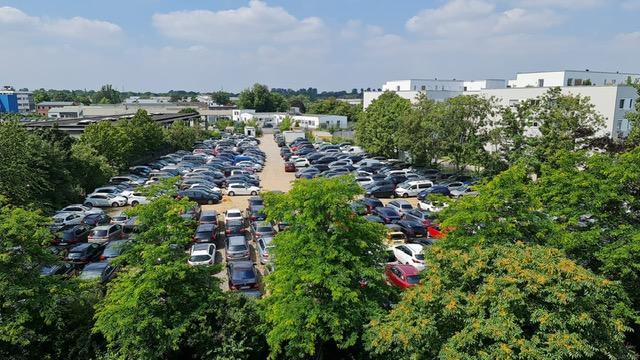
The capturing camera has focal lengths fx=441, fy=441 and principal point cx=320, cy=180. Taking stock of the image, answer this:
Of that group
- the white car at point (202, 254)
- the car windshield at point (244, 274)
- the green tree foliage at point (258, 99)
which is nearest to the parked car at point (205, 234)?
the white car at point (202, 254)

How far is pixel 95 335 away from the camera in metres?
12.6

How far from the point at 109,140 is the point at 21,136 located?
44.3ft

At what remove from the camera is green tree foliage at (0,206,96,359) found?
36.3 ft

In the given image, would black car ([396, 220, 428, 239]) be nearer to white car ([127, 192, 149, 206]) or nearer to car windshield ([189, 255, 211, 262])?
car windshield ([189, 255, 211, 262])

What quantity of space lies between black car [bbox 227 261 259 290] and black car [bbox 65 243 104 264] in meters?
6.62

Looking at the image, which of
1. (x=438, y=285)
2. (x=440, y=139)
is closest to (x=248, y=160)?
(x=440, y=139)

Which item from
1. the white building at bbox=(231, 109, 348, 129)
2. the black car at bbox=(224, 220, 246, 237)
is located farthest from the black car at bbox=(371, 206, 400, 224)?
the white building at bbox=(231, 109, 348, 129)

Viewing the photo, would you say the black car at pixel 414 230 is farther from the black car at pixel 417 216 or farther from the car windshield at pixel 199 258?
the car windshield at pixel 199 258

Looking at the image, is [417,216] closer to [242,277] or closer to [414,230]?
[414,230]

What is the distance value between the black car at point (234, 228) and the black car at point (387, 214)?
26.1ft

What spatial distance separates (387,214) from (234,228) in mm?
8736

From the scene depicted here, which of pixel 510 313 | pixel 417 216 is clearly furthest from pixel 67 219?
pixel 510 313

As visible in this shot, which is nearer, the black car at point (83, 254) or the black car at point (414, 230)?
the black car at point (83, 254)

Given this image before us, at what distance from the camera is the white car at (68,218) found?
2404cm
